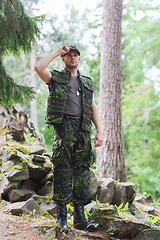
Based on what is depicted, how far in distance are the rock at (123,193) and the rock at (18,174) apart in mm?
1818

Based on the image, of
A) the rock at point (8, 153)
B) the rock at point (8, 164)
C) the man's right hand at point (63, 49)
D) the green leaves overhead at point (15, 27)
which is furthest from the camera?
the rock at point (8, 153)

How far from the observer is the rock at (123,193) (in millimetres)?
4906

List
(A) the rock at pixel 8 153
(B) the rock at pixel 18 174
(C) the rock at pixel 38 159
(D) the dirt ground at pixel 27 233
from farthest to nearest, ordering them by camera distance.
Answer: (C) the rock at pixel 38 159
(A) the rock at pixel 8 153
(B) the rock at pixel 18 174
(D) the dirt ground at pixel 27 233

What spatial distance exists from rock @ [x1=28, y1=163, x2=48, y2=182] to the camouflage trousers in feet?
5.23

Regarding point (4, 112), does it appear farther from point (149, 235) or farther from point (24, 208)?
point (149, 235)

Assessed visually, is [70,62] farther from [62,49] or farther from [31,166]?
[31,166]

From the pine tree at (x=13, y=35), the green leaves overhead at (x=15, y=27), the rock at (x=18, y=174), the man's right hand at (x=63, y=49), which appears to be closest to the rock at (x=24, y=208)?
the rock at (x=18, y=174)

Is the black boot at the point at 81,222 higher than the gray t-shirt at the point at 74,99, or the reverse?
the gray t-shirt at the point at 74,99

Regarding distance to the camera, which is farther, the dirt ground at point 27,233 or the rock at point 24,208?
the rock at point 24,208

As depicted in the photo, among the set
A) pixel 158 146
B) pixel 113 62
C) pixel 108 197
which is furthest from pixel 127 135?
pixel 108 197

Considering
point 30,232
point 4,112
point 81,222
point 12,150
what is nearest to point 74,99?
point 81,222

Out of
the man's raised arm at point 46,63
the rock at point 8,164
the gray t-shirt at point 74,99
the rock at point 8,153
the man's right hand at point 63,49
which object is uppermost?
the man's right hand at point 63,49

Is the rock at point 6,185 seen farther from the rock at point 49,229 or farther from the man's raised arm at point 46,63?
the man's raised arm at point 46,63

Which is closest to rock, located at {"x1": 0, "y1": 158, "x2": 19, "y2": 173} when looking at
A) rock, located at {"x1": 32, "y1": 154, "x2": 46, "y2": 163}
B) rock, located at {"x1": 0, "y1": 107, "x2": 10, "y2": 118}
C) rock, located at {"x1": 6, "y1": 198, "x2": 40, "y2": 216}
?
rock, located at {"x1": 32, "y1": 154, "x2": 46, "y2": 163}
